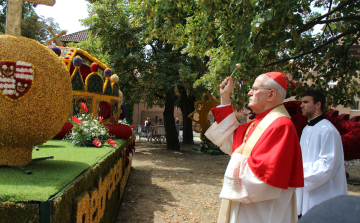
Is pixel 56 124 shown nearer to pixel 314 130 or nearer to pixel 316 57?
pixel 314 130

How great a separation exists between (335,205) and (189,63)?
46.1 ft

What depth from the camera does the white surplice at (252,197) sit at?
7.20ft

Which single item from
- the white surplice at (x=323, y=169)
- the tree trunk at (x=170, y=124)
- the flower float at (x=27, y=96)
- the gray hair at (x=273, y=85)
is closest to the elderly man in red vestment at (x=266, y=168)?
the gray hair at (x=273, y=85)

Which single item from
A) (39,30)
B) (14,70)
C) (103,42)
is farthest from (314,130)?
(39,30)

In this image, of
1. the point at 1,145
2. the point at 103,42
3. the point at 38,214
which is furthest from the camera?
the point at 103,42

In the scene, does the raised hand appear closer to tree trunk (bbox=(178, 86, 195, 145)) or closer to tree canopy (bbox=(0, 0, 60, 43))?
tree trunk (bbox=(178, 86, 195, 145))

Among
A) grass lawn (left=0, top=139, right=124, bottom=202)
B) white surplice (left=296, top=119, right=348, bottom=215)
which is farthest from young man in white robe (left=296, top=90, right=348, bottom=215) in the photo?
grass lawn (left=0, top=139, right=124, bottom=202)

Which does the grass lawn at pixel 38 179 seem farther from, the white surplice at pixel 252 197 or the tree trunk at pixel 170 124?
the tree trunk at pixel 170 124

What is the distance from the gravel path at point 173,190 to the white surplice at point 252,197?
138 inches

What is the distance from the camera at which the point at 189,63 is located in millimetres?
14422

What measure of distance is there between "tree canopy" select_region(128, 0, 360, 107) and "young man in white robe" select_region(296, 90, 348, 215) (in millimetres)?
1715

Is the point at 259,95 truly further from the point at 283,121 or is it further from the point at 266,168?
the point at 266,168

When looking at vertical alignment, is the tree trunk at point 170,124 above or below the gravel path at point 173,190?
above

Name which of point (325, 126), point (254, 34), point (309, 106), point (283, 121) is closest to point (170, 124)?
point (254, 34)
